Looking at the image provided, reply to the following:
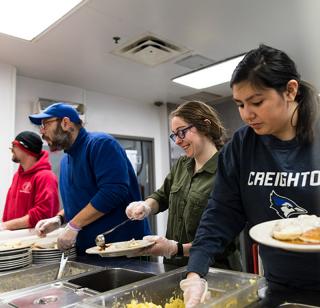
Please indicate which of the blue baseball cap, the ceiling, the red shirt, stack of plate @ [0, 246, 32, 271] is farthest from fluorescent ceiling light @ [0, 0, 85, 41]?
stack of plate @ [0, 246, 32, 271]

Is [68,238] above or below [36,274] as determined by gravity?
above

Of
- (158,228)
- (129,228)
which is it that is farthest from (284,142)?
(158,228)

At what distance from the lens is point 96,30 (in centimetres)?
248

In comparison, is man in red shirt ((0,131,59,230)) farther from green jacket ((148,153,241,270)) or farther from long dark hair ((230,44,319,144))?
long dark hair ((230,44,319,144))

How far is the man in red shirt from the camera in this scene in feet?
7.32

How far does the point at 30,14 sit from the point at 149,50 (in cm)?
105

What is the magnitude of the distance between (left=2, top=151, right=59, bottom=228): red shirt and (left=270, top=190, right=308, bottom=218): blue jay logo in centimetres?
168

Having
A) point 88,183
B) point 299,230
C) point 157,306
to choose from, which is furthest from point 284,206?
point 88,183

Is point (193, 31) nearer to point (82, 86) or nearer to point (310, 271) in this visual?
point (82, 86)

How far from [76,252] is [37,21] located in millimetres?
1496

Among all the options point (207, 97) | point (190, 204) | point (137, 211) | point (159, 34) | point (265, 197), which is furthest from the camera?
point (207, 97)

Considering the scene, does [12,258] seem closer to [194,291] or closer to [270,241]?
[194,291]

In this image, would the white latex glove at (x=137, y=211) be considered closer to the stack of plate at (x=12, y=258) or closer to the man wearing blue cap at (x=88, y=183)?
the man wearing blue cap at (x=88, y=183)

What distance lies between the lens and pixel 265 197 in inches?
39.2
